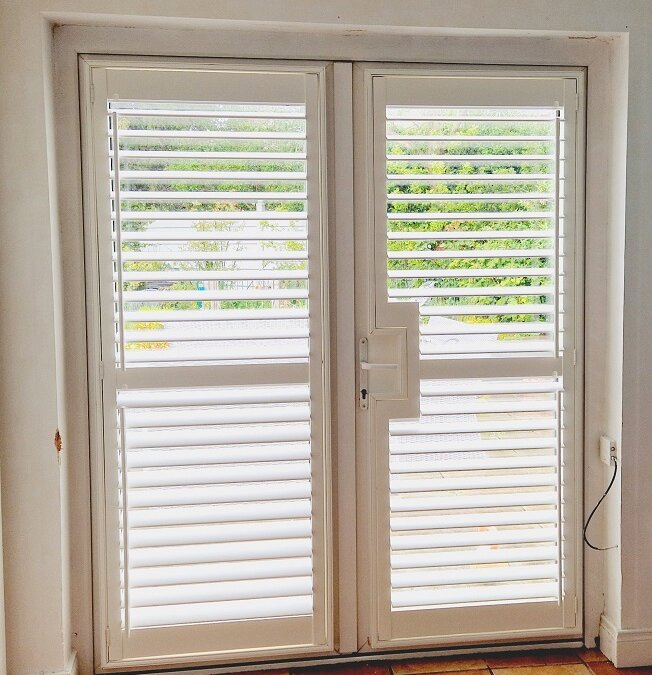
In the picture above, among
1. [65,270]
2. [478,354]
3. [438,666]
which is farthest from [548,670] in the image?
[65,270]

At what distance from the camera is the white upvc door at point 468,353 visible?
2.27 meters

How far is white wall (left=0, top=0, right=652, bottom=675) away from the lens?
2041 mm

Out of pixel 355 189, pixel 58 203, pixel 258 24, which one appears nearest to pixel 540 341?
pixel 355 189

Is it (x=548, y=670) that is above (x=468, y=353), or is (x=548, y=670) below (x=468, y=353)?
below

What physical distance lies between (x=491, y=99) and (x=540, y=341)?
0.75 meters

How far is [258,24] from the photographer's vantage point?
6.97 feet

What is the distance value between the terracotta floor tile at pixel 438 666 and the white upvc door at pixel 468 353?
0.06 metres

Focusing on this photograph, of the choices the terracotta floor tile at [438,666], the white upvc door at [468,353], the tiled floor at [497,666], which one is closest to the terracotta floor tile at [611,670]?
the tiled floor at [497,666]

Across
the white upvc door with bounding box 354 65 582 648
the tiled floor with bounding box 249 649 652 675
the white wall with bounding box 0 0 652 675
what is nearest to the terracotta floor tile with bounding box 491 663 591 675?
the tiled floor with bounding box 249 649 652 675

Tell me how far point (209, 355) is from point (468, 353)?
0.78 metres

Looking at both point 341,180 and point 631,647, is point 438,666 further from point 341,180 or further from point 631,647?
point 341,180

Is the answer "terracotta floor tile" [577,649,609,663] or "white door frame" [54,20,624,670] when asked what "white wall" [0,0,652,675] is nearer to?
"white door frame" [54,20,624,670]

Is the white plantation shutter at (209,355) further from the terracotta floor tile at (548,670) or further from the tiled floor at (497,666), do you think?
the terracotta floor tile at (548,670)

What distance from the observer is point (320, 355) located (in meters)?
2.29
